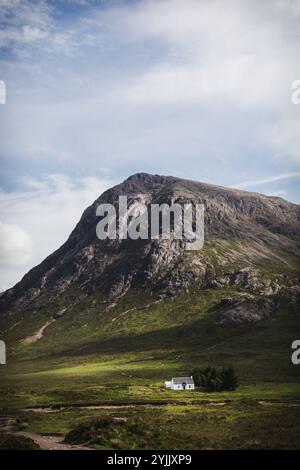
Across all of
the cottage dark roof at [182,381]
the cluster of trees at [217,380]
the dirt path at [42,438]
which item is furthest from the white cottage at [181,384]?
the dirt path at [42,438]

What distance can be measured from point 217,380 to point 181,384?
11.7 meters

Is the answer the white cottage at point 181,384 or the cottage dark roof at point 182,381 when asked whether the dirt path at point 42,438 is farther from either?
the cottage dark roof at point 182,381

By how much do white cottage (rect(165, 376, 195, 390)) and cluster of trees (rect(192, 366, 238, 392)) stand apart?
4.02m

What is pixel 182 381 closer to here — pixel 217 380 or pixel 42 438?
pixel 217 380

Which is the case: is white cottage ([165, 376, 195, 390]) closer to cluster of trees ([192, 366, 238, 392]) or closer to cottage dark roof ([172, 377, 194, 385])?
cottage dark roof ([172, 377, 194, 385])

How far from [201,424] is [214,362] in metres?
121

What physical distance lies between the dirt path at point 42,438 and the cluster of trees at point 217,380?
6928cm

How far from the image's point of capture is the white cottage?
144 m

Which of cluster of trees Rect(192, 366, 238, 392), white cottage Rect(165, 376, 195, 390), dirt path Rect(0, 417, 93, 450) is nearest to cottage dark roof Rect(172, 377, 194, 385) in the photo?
white cottage Rect(165, 376, 195, 390)

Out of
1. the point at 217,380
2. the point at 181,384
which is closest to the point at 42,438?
the point at 181,384

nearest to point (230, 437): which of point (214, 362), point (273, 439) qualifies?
point (273, 439)

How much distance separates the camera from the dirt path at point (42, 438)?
6357 cm
